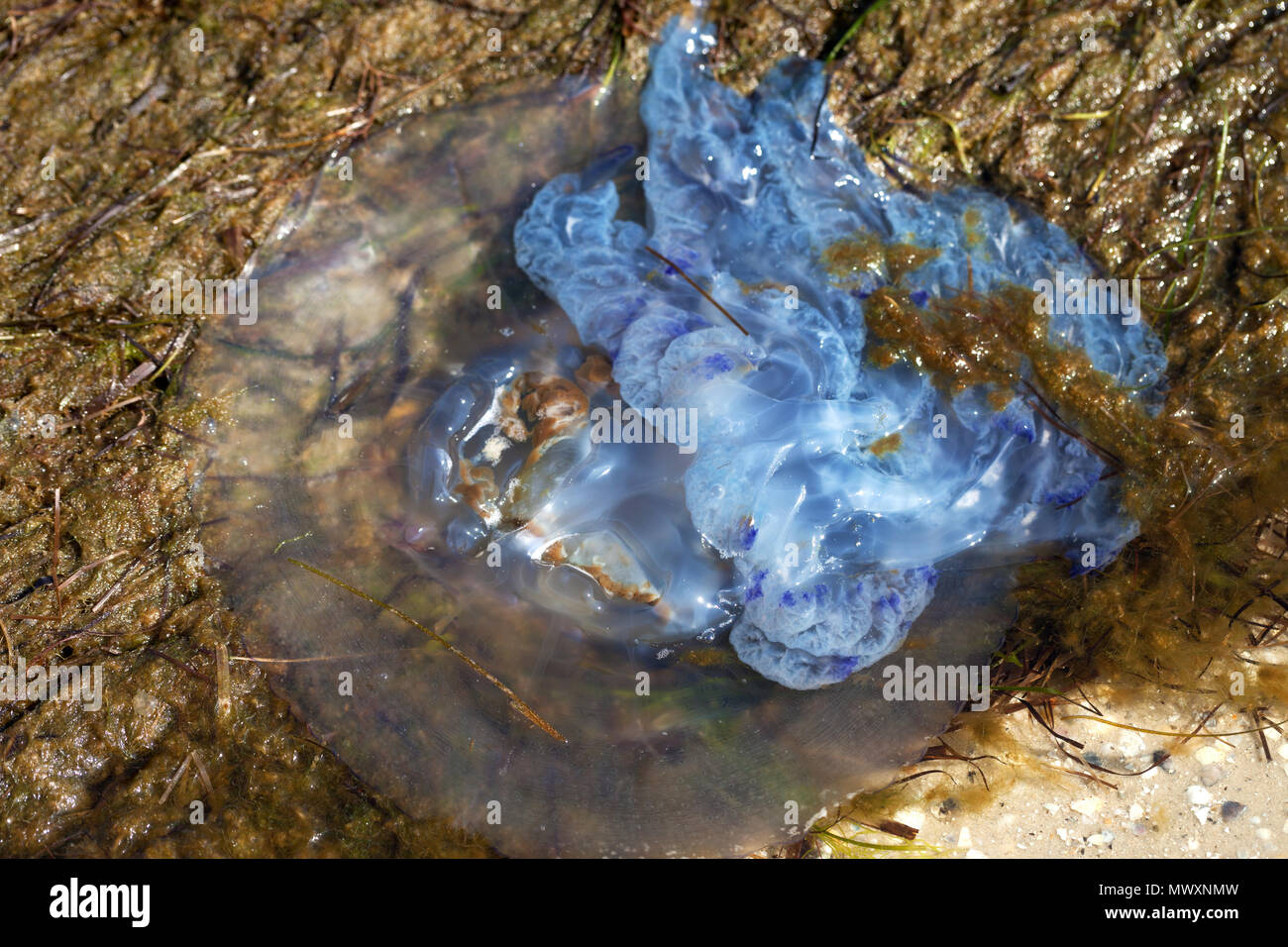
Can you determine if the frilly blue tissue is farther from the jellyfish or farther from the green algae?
the green algae

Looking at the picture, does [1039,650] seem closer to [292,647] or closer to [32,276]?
[292,647]

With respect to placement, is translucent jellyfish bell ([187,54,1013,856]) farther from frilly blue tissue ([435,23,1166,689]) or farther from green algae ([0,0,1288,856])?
green algae ([0,0,1288,856])

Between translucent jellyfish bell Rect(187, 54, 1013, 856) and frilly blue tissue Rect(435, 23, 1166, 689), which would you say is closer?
translucent jellyfish bell Rect(187, 54, 1013, 856)

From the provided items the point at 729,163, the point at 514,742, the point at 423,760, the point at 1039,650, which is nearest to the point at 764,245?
the point at 729,163

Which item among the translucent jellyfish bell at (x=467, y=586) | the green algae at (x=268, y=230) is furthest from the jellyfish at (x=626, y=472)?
the green algae at (x=268, y=230)

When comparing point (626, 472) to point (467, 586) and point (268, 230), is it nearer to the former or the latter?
point (467, 586)

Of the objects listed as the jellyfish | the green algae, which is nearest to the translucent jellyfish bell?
the jellyfish
